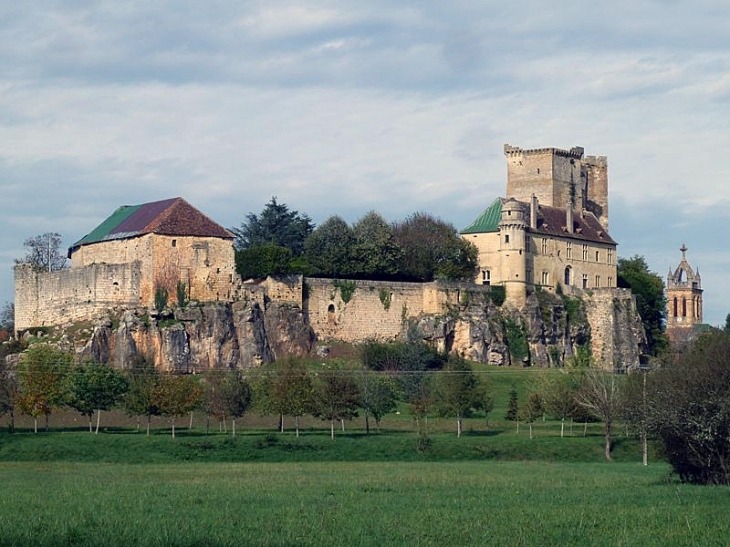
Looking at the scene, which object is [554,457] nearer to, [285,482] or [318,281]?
[285,482]

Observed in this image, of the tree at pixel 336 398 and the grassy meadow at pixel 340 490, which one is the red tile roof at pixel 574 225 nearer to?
the grassy meadow at pixel 340 490

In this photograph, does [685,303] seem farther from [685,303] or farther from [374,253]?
[374,253]

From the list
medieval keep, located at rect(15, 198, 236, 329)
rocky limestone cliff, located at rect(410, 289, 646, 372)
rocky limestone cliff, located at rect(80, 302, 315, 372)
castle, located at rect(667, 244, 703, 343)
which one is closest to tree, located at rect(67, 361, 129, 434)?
rocky limestone cliff, located at rect(80, 302, 315, 372)

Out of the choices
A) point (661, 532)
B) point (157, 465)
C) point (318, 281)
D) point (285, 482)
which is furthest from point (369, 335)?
point (661, 532)

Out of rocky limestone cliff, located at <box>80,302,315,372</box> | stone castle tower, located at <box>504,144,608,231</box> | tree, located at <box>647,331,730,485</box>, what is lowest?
tree, located at <box>647,331,730,485</box>

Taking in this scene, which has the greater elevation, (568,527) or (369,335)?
(369,335)

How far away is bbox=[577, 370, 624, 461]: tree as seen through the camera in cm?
6122

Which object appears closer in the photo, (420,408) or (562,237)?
(420,408)

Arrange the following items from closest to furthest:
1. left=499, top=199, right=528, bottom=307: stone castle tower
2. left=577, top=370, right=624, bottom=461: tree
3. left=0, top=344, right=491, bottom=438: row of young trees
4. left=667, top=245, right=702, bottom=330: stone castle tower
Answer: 1. left=577, top=370, right=624, bottom=461: tree
2. left=0, top=344, right=491, bottom=438: row of young trees
3. left=499, top=199, right=528, bottom=307: stone castle tower
4. left=667, top=245, right=702, bottom=330: stone castle tower

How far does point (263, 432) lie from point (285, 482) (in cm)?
2069

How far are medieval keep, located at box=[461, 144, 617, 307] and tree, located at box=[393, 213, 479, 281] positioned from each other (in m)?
0.78

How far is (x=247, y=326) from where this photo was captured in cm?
7569

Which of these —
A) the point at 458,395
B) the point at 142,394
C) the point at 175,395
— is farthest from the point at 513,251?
the point at 142,394

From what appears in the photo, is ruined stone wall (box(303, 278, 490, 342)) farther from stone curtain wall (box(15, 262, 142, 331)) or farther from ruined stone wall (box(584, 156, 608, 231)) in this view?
ruined stone wall (box(584, 156, 608, 231))
